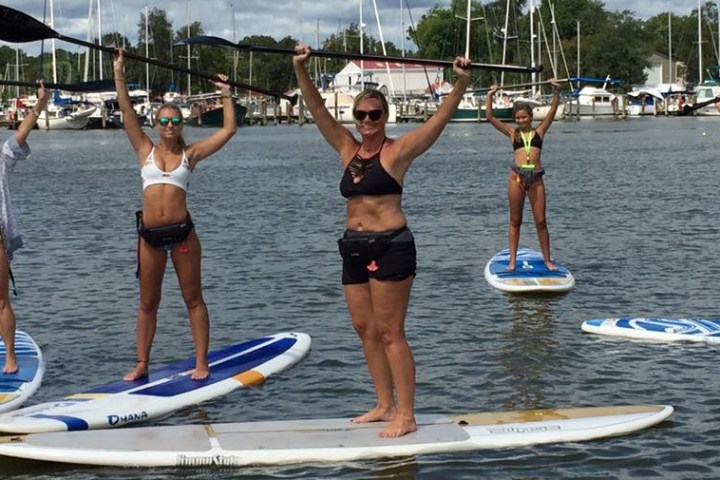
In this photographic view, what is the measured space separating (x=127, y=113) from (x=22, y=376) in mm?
2445

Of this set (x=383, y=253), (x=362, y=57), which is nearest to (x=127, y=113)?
(x=362, y=57)

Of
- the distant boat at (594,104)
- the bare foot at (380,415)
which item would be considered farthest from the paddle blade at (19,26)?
the distant boat at (594,104)

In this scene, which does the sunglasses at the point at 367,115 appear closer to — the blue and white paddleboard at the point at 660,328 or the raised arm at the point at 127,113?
the raised arm at the point at 127,113

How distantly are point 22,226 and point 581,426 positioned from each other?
1799 centimetres

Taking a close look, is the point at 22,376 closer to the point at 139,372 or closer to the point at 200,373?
the point at 139,372

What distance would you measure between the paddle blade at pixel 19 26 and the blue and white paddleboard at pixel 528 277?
21.0 ft

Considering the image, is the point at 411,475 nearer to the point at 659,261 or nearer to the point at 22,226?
the point at 659,261

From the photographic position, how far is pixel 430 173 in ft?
126

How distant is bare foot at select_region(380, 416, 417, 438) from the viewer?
7.61 m

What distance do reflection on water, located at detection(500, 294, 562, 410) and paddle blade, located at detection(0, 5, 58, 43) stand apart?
4.85 meters

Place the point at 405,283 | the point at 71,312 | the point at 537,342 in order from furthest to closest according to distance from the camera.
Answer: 1. the point at 71,312
2. the point at 537,342
3. the point at 405,283

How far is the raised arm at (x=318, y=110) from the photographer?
736 centimetres

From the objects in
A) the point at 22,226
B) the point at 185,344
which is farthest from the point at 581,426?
the point at 22,226

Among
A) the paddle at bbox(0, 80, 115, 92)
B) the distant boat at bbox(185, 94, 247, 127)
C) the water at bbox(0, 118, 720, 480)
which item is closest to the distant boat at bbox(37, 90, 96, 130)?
the distant boat at bbox(185, 94, 247, 127)
